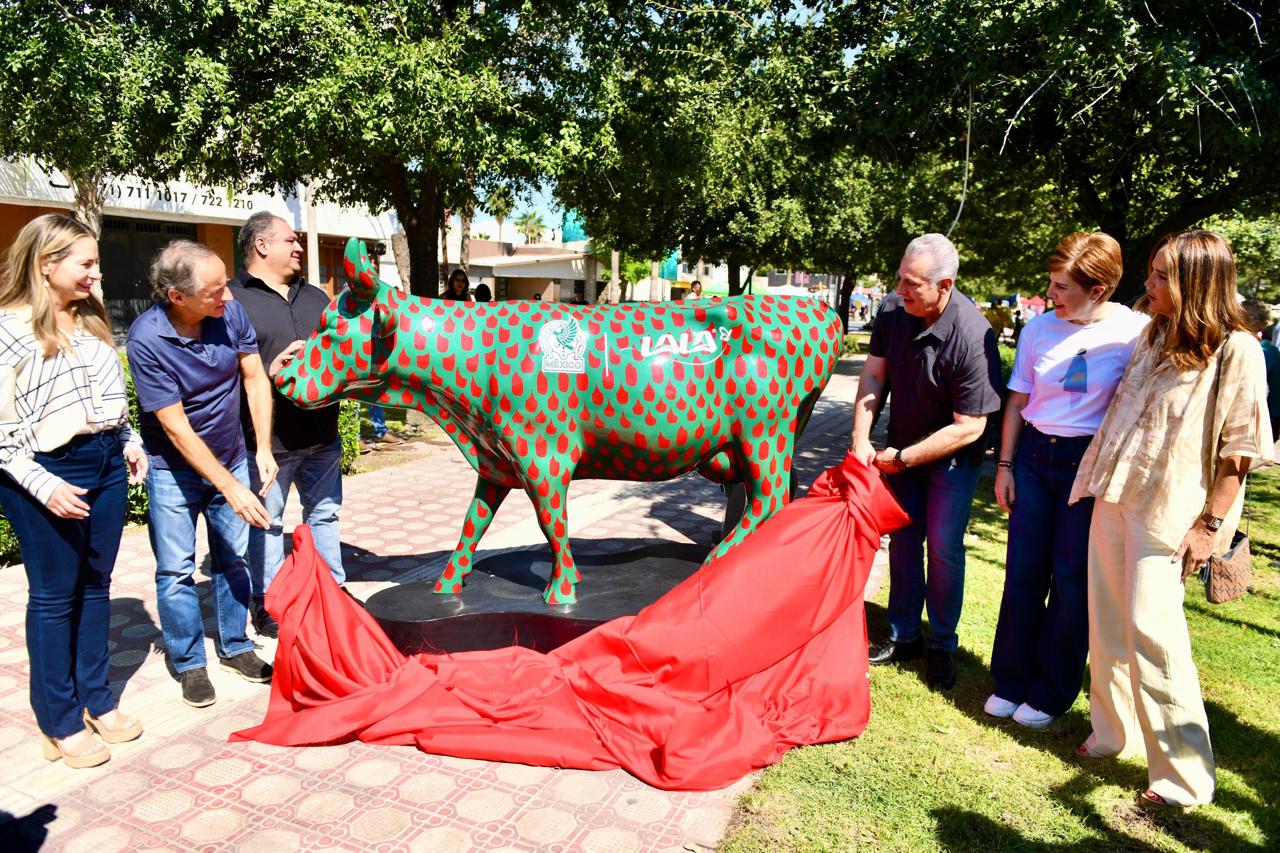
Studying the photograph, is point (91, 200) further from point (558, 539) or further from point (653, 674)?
point (653, 674)

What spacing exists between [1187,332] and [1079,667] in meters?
1.60

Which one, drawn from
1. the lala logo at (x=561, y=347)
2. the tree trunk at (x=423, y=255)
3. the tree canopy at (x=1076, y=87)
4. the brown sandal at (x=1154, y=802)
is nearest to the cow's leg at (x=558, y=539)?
the lala logo at (x=561, y=347)

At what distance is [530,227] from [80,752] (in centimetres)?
6848

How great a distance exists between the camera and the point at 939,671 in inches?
165

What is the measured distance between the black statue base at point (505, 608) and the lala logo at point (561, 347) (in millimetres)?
1147

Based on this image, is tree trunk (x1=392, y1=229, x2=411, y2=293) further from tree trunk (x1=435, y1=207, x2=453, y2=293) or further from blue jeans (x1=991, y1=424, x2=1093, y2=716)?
blue jeans (x1=991, y1=424, x2=1093, y2=716)

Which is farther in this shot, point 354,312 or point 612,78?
point 612,78

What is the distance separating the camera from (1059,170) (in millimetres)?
8227

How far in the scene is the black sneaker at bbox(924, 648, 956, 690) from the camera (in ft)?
→ 13.6

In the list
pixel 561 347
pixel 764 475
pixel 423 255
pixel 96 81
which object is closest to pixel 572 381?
pixel 561 347

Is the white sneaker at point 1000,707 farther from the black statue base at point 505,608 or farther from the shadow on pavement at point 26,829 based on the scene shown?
the shadow on pavement at point 26,829

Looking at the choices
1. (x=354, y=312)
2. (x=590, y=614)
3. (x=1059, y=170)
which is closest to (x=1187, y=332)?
(x=590, y=614)

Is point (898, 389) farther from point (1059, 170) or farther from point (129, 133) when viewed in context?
point (129, 133)

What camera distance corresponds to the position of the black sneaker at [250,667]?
13.5 ft
